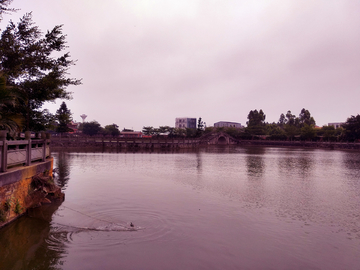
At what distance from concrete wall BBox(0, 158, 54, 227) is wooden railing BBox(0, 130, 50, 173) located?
0.28 m

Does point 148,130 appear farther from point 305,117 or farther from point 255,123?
point 305,117

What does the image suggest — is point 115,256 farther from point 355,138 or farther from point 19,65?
point 355,138

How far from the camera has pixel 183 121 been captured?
19025cm

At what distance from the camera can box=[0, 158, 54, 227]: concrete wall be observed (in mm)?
8289

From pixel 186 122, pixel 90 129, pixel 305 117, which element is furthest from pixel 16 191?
pixel 186 122

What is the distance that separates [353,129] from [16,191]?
314 feet

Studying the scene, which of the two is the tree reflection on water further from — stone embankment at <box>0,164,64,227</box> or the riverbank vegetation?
the riverbank vegetation

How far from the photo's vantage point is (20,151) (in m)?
9.83

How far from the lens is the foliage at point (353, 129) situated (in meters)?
82.7

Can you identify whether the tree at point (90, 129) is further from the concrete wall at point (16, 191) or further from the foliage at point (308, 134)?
the concrete wall at point (16, 191)

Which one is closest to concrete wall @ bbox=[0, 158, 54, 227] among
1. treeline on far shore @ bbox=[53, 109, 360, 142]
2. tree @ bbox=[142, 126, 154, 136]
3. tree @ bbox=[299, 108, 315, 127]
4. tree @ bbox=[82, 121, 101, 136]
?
treeline on far shore @ bbox=[53, 109, 360, 142]

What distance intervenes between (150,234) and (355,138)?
9336cm

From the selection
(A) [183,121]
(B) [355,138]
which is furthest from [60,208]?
(A) [183,121]

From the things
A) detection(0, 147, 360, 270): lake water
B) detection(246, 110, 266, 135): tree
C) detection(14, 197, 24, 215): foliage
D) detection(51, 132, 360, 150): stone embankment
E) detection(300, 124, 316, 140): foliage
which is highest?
detection(246, 110, 266, 135): tree
